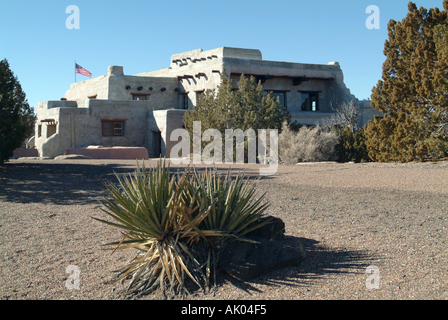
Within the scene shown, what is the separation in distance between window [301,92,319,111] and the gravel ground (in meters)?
20.0

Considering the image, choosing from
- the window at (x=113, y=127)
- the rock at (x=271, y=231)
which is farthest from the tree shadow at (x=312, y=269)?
the window at (x=113, y=127)

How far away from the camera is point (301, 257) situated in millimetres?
4336

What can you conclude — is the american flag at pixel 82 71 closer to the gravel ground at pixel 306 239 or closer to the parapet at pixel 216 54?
the parapet at pixel 216 54

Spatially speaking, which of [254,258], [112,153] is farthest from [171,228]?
[112,153]

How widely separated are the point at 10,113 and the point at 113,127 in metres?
13.1

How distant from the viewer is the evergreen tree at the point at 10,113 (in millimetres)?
12266

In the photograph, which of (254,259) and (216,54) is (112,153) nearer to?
(216,54)

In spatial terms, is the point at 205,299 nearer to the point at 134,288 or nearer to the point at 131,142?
the point at 134,288

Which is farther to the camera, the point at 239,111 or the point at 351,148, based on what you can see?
the point at 351,148

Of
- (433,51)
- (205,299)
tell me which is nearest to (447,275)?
(205,299)

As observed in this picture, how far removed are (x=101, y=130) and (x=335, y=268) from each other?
2309 cm

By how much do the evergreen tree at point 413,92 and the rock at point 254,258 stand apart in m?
12.5

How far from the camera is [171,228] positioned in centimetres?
394

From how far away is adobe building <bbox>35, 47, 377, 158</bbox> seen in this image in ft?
80.7
